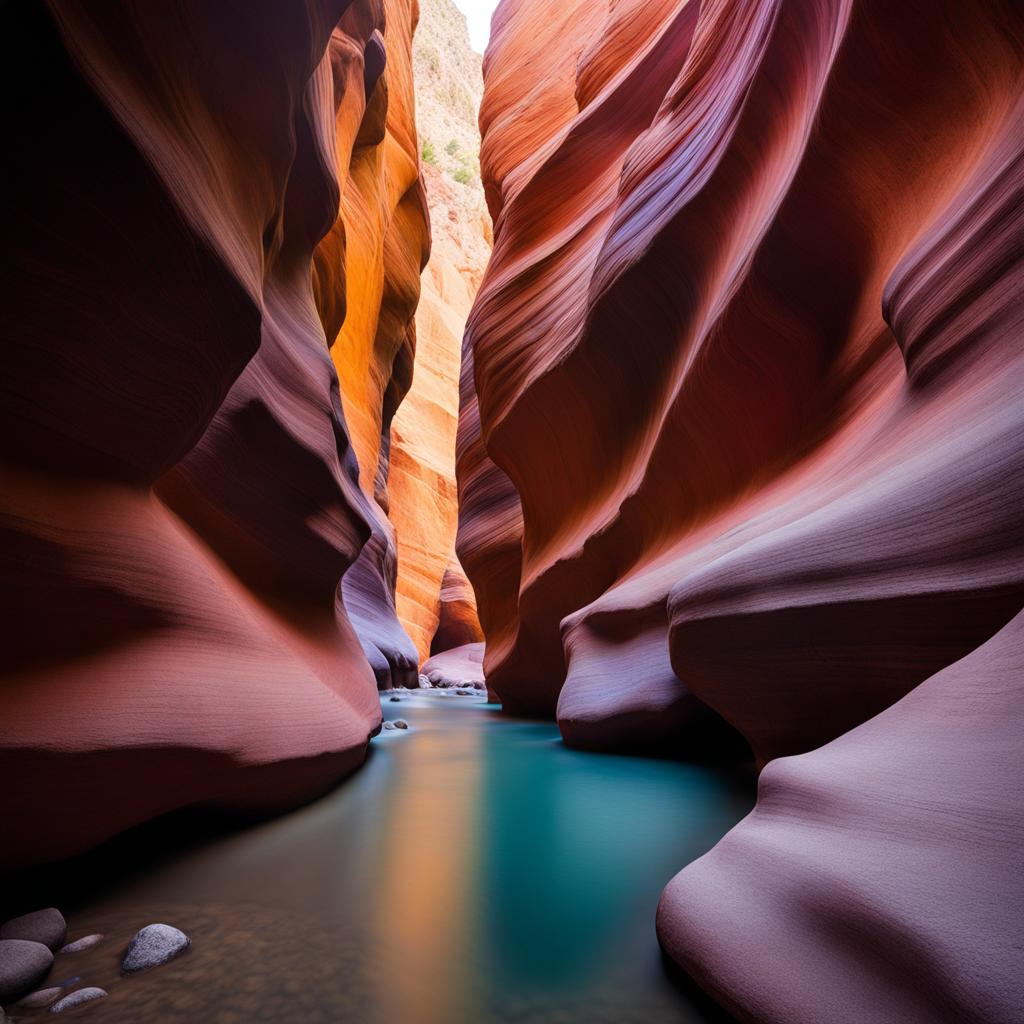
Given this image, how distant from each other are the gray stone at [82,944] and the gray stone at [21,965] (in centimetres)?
6

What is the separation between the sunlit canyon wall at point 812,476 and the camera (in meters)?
0.89

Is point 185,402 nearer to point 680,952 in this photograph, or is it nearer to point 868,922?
point 680,952

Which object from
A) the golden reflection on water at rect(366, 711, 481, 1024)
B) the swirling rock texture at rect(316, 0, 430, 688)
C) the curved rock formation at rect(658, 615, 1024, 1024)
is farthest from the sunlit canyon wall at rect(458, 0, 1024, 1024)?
the swirling rock texture at rect(316, 0, 430, 688)

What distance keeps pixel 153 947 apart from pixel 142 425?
119cm

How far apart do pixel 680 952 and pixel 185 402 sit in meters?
1.74

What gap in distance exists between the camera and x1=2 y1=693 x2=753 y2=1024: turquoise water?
974mm

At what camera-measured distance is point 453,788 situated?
2.54m

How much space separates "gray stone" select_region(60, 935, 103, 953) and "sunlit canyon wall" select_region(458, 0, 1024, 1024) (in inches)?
42.2

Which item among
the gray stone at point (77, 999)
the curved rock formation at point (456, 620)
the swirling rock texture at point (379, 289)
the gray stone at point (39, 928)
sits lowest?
the gray stone at point (77, 999)

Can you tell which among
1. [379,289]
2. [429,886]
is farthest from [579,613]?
[379,289]

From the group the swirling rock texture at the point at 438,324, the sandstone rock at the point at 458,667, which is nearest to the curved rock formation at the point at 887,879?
the sandstone rock at the point at 458,667

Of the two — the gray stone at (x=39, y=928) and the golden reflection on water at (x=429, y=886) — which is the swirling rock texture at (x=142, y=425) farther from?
the golden reflection on water at (x=429, y=886)

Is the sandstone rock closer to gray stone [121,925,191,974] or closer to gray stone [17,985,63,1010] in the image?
gray stone [121,925,191,974]

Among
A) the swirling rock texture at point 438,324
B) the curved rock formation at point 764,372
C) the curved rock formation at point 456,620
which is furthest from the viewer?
the swirling rock texture at point 438,324
